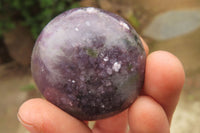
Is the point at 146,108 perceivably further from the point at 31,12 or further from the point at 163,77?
the point at 31,12

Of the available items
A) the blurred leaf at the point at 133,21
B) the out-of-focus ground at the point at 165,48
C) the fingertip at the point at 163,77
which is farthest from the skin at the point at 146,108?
the blurred leaf at the point at 133,21

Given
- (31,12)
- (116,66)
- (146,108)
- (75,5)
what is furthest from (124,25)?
(31,12)

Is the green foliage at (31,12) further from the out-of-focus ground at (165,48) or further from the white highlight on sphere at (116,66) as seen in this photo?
the white highlight on sphere at (116,66)

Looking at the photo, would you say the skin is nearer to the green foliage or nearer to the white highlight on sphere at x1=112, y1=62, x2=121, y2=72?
the white highlight on sphere at x1=112, y1=62, x2=121, y2=72

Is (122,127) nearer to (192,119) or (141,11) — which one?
(192,119)

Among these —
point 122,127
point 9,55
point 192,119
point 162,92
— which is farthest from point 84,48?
point 9,55
